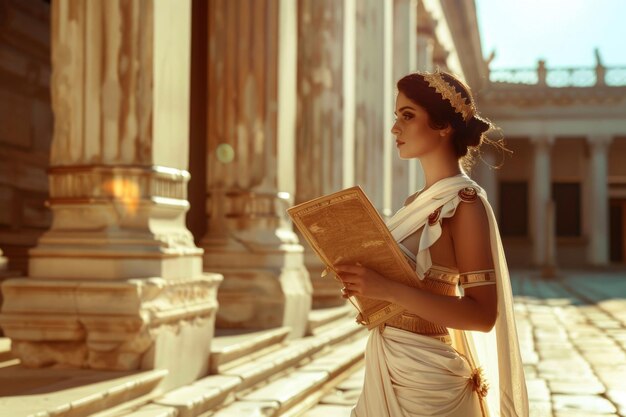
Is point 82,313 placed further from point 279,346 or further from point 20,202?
point 20,202

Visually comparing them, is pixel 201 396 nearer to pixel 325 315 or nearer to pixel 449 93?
pixel 449 93

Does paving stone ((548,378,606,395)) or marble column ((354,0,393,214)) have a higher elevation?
marble column ((354,0,393,214))

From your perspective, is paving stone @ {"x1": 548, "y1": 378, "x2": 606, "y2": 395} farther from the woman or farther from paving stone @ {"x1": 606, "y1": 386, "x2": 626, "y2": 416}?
the woman

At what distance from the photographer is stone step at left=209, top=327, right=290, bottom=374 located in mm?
5852

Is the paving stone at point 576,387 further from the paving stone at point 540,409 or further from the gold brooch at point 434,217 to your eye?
the gold brooch at point 434,217

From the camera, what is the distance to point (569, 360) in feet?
27.6

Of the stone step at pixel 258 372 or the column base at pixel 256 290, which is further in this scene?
the column base at pixel 256 290

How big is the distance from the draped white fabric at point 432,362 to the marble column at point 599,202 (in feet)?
115

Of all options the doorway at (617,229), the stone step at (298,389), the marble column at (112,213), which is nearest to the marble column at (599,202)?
the doorway at (617,229)

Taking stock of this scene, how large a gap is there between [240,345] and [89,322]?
5.57 feet

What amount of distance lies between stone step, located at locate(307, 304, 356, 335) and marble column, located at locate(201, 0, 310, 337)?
1.33 ft

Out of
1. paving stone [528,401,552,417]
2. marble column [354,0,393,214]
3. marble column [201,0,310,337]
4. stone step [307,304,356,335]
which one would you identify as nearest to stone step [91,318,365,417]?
stone step [307,304,356,335]

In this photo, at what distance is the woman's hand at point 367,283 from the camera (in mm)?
2234

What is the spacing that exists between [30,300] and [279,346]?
276 cm
